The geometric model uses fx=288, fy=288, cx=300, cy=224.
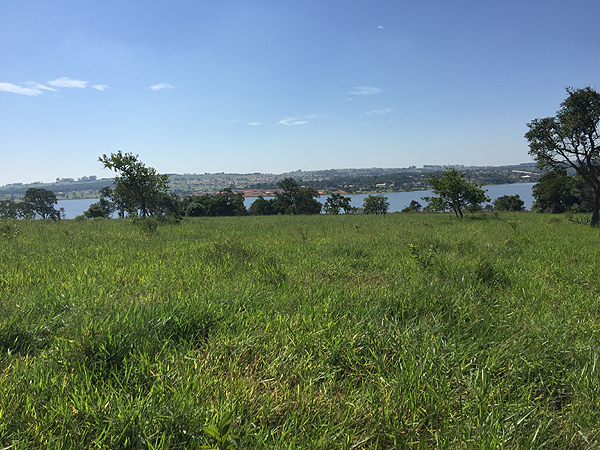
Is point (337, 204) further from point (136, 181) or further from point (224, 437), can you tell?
point (224, 437)

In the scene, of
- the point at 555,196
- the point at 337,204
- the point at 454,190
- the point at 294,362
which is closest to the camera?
the point at 294,362

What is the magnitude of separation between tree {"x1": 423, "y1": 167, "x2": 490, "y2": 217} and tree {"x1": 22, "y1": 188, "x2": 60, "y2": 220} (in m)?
102

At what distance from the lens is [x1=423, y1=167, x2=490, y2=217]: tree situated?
2667 centimetres

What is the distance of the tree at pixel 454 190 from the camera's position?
26.7 metres

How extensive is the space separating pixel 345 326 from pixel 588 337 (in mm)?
2589

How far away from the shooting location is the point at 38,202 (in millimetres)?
88938

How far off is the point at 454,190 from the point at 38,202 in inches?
4475

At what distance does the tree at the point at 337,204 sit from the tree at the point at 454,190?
56896mm

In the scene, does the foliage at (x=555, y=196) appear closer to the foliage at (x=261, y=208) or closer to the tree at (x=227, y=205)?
the foliage at (x=261, y=208)

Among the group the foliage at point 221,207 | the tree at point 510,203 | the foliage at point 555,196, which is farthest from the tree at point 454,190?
the foliage at point 221,207

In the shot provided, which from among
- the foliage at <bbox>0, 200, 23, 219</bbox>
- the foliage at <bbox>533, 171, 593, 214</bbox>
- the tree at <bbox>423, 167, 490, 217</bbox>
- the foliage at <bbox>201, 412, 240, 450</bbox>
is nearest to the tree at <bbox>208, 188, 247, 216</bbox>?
the foliage at <bbox>0, 200, 23, 219</bbox>

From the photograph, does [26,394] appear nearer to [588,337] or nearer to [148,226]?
[588,337]

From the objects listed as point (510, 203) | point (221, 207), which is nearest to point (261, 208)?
point (221, 207)

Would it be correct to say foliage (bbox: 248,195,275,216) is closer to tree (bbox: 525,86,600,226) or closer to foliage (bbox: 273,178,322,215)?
foliage (bbox: 273,178,322,215)
